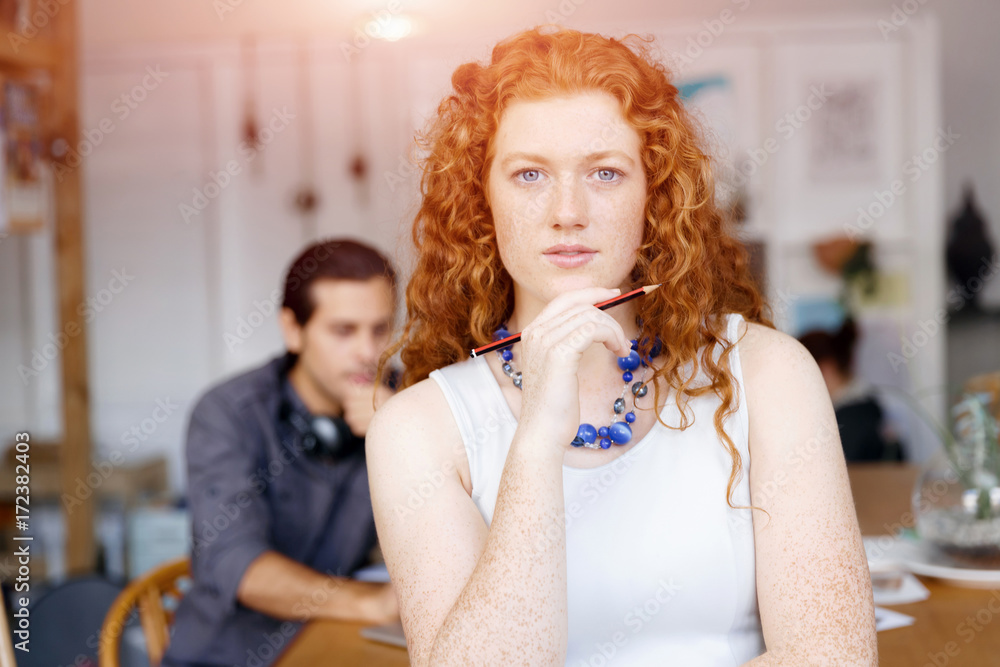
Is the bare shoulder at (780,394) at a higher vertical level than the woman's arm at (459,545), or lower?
higher

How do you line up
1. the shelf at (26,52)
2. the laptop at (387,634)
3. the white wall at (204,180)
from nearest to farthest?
the laptop at (387,634) < the shelf at (26,52) < the white wall at (204,180)

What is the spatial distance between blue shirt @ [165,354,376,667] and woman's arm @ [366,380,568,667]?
40.2 inches

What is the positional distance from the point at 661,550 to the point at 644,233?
44 centimetres

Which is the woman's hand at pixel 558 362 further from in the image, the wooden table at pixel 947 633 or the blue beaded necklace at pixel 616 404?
the wooden table at pixel 947 633

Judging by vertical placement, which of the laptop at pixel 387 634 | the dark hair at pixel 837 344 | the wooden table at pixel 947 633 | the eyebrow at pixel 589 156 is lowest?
the laptop at pixel 387 634

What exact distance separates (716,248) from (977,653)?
749mm

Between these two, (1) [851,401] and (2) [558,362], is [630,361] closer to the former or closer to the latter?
(2) [558,362]

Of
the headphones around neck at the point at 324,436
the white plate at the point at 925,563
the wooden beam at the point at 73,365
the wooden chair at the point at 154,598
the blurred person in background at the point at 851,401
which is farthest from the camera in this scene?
the blurred person in background at the point at 851,401

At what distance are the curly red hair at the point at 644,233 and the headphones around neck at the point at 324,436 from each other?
35.1 inches

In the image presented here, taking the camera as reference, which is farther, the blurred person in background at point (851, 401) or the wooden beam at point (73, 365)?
the blurred person in background at point (851, 401)

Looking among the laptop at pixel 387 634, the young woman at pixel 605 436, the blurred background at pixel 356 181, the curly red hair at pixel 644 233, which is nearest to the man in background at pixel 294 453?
the laptop at pixel 387 634

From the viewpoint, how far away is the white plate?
1.63m

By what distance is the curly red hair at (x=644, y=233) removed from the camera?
120cm

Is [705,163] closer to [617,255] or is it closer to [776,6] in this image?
[617,255]
